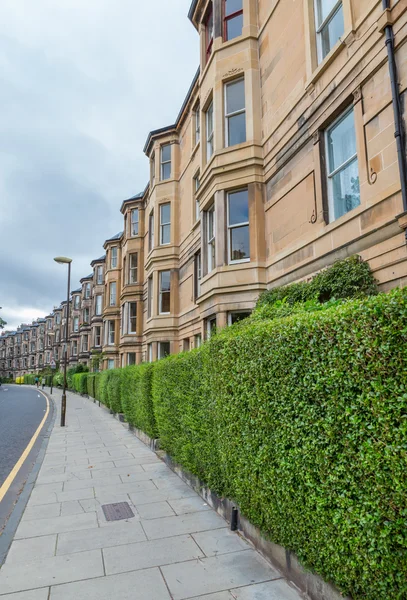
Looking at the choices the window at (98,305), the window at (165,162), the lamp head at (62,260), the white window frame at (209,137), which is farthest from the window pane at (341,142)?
the window at (98,305)

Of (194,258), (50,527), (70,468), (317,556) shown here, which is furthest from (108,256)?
(317,556)

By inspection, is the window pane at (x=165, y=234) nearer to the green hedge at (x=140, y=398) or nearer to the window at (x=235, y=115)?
the green hedge at (x=140, y=398)

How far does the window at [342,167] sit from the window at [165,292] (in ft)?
41.7

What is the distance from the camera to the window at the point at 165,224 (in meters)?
20.9

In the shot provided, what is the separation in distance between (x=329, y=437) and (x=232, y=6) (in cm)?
1421

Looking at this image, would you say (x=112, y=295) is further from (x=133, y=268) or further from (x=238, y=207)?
(x=238, y=207)

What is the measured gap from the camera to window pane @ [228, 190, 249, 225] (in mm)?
11594

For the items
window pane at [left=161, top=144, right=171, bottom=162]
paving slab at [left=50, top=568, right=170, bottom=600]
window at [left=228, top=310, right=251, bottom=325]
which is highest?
window pane at [left=161, top=144, right=171, bottom=162]

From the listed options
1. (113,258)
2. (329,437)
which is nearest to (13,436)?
(329,437)

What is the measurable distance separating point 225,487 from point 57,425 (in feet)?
41.4

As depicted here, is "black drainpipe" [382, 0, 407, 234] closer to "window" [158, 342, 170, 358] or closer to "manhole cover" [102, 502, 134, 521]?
"manhole cover" [102, 502, 134, 521]

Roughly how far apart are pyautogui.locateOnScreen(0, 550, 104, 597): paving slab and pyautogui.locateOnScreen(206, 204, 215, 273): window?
966cm

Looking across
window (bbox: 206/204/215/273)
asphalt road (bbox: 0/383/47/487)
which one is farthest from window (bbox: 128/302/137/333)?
window (bbox: 206/204/215/273)

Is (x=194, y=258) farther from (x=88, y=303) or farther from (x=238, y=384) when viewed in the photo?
(x=88, y=303)
